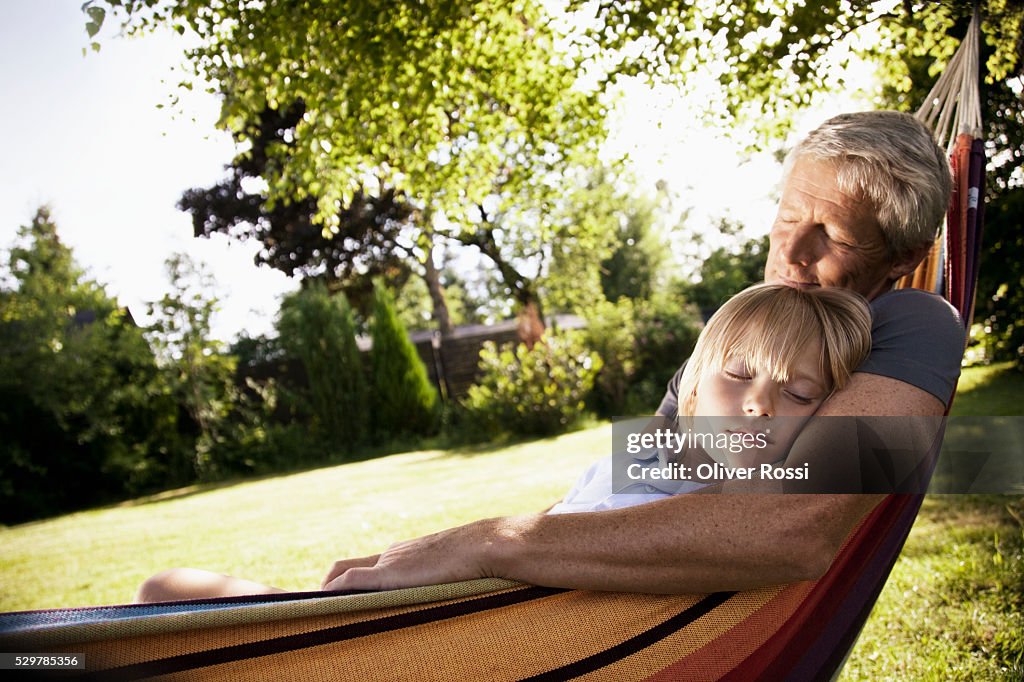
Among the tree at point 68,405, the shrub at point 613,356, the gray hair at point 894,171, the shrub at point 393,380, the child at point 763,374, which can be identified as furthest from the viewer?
the shrub at point 393,380

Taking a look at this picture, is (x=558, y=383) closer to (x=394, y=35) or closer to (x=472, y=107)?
(x=472, y=107)

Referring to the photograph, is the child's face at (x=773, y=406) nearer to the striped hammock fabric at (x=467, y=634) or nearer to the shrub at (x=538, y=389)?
the striped hammock fabric at (x=467, y=634)

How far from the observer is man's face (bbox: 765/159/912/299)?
1.85 metres

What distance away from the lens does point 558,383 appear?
35.0ft

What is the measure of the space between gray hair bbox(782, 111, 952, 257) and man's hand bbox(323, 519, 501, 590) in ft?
4.10

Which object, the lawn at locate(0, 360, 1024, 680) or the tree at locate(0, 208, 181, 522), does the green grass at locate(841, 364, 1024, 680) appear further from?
the tree at locate(0, 208, 181, 522)

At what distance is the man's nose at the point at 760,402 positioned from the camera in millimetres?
A: 1512

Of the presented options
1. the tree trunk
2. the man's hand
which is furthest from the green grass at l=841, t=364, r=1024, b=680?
the tree trunk

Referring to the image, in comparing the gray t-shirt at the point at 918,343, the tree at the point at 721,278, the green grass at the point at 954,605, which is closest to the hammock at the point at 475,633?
the gray t-shirt at the point at 918,343

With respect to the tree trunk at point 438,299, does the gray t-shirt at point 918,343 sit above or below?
below

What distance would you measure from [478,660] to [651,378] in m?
11.3

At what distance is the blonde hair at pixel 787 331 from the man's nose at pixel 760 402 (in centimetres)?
3

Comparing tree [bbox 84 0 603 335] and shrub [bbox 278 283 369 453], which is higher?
Result: tree [bbox 84 0 603 335]

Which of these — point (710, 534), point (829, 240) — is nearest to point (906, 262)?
point (829, 240)
